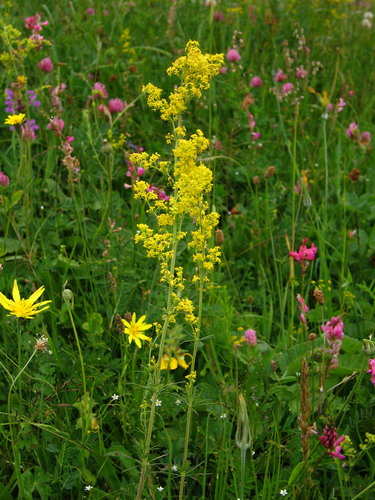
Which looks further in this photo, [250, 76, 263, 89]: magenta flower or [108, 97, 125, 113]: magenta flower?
[250, 76, 263, 89]: magenta flower

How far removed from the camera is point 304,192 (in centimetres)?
235

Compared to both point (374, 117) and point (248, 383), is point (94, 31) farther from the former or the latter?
point (248, 383)

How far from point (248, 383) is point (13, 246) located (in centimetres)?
101

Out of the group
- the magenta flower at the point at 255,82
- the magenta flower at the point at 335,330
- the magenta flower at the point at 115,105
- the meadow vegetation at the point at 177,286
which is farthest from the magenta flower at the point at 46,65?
the magenta flower at the point at 335,330

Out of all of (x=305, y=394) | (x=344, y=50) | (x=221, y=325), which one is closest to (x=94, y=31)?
(x=344, y=50)

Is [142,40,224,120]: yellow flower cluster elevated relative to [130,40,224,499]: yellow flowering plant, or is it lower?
elevated

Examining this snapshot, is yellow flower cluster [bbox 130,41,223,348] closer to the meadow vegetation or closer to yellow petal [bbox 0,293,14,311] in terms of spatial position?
the meadow vegetation

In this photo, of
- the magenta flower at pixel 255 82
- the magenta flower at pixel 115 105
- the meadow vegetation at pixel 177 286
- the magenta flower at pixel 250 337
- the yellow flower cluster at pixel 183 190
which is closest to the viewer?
the yellow flower cluster at pixel 183 190

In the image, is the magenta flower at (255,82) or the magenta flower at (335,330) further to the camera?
the magenta flower at (255,82)

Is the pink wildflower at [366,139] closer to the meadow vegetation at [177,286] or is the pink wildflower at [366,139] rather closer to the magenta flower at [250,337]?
the meadow vegetation at [177,286]

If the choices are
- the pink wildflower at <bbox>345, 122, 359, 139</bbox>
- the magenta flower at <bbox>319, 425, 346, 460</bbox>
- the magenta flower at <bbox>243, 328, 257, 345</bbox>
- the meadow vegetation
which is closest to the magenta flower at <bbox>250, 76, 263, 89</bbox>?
the meadow vegetation

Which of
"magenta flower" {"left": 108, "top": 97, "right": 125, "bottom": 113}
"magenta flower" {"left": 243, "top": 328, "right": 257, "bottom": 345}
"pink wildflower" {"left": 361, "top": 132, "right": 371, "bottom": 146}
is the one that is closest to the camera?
"magenta flower" {"left": 243, "top": 328, "right": 257, "bottom": 345}

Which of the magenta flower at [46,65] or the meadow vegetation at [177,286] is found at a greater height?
the magenta flower at [46,65]

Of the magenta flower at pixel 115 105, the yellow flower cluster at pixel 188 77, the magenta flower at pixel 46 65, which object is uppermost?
the yellow flower cluster at pixel 188 77
